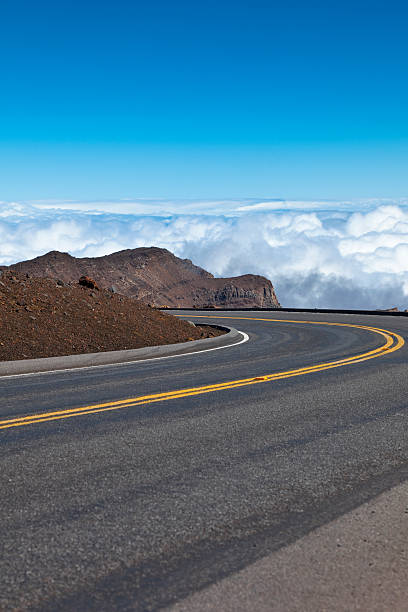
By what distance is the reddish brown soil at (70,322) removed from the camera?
13.7 metres

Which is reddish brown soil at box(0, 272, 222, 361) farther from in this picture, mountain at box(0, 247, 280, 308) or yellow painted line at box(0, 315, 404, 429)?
mountain at box(0, 247, 280, 308)

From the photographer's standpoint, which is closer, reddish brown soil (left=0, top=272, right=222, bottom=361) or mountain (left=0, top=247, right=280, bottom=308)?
reddish brown soil (left=0, top=272, right=222, bottom=361)

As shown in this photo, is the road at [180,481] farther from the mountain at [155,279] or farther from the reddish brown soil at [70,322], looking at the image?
the mountain at [155,279]

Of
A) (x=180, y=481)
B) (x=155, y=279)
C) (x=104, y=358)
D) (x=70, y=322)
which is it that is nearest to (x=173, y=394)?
(x=180, y=481)

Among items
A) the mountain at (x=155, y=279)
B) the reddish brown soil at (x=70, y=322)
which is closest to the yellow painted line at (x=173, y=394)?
the reddish brown soil at (x=70, y=322)

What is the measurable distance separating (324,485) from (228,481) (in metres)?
0.76

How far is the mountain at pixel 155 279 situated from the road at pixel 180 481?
70971 mm

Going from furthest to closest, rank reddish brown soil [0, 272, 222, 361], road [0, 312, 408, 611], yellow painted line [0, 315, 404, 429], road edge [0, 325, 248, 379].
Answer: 1. reddish brown soil [0, 272, 222, 361]
2. road edge [0, 325, 248, 379]
3. yellow painted line [0, 315, 404, 429]
4. road [0, 312, 408, 611]

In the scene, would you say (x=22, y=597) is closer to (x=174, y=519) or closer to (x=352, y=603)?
(x=174, y=519)

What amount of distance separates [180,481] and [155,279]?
8598 centimetres

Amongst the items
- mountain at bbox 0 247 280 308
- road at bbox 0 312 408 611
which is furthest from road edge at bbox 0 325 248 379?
mountain at bbox 0 247 280 308

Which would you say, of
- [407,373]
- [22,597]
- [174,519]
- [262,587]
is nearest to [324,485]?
[174,519]

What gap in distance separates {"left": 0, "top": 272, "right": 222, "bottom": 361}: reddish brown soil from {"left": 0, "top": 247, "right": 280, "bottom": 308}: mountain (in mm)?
60126

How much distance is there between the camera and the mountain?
82.4 meters
